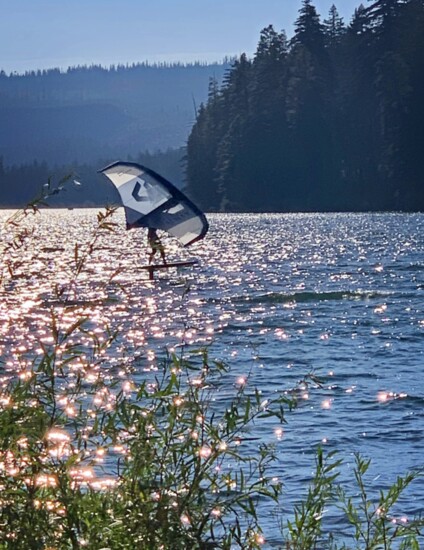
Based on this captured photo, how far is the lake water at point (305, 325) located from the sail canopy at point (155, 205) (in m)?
1.84

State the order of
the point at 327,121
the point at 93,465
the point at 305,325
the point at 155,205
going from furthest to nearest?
the point at 327,121
the point at 155,205
the point at 305,325
the point at 93,465

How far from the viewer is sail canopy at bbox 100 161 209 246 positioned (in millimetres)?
35094

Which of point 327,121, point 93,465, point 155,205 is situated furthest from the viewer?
point 327,121

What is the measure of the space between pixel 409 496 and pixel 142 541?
5579 millimetres

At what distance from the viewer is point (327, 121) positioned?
89562 millimetres

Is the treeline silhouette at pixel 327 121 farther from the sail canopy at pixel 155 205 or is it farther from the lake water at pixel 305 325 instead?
the sail canopy at pixel 155 205

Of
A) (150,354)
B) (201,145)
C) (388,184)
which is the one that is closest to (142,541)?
(150,354)

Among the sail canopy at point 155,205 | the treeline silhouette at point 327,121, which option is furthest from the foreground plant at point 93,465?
the treeline silhouette at point 327,121

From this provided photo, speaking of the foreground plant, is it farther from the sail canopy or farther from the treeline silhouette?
the treeline silhouette

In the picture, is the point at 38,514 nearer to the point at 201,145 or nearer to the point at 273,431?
the point at 273,431

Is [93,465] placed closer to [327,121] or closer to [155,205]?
[155,205]

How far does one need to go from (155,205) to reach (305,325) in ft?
36.4

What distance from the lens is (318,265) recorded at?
140 ft

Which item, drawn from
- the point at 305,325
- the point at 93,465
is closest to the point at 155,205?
the point at 305,325
